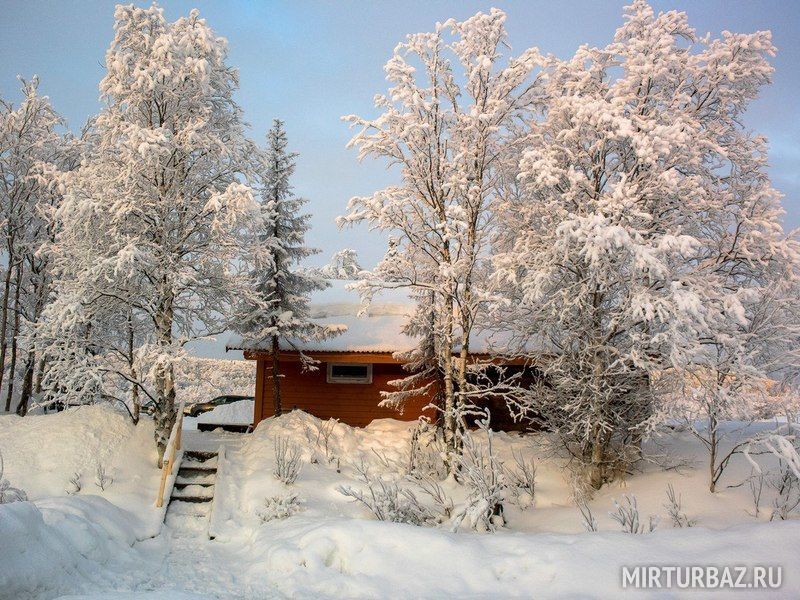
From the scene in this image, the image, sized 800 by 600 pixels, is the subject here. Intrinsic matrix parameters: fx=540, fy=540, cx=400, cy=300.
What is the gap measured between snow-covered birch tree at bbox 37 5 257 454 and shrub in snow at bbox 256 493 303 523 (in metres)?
3.39

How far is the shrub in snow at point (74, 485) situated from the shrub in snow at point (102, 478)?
28 centimetres

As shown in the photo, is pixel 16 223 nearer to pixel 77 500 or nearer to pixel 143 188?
pixel 143 188

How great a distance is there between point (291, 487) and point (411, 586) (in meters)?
4.88

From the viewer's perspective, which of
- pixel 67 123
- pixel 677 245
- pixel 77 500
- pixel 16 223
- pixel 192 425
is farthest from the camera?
pixel 192 425

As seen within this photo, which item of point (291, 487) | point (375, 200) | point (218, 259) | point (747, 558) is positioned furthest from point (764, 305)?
point (218, 259)

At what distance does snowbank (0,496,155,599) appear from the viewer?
5746 mm

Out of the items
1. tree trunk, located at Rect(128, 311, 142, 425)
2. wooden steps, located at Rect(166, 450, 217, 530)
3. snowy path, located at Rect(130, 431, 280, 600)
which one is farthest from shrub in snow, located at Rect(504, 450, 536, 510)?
tree trunk, located at Rect(128, 311, 142, 425)

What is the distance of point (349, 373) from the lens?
1823cm

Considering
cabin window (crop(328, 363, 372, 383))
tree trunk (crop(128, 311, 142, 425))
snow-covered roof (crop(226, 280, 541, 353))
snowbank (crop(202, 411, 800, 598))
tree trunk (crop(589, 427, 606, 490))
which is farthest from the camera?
cabin window (crop(328, 363, 372, 383))

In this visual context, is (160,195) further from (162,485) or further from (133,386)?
(162,485)

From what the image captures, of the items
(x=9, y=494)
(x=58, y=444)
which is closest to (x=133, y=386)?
(x=58, y=444)

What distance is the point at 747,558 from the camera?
5.98 m

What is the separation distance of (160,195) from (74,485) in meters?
6.04

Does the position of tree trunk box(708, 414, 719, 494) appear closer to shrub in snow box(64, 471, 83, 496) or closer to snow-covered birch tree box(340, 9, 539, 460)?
snow-covered birch tree box(340, 9, 539, 460)
